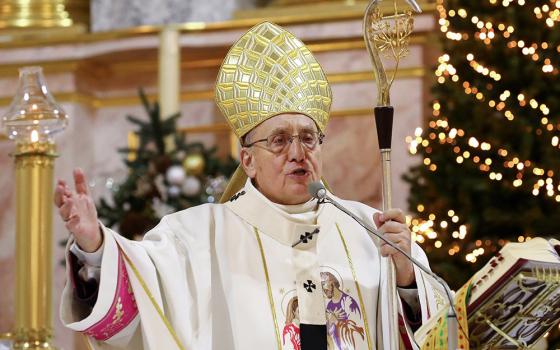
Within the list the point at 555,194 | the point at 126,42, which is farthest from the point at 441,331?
the point at 126,42

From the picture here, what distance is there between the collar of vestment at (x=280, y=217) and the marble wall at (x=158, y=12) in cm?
389

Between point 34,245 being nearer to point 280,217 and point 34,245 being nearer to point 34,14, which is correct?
point 280,217

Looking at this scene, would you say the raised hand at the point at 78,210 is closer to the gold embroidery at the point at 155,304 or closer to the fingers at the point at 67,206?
the fingers at the point at 67,206

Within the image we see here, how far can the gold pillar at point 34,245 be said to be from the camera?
16.5 ft

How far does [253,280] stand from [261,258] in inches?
3.8

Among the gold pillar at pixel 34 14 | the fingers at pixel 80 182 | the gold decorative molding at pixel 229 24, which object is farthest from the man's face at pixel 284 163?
the gold pillar at pixel 34 14

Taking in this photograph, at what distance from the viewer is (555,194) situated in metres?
6.75

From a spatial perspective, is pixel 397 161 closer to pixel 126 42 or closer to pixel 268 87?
pixel 126 42

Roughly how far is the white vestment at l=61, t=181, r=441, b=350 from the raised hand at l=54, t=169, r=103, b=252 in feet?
0.63

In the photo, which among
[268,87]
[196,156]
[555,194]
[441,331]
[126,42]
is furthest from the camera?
[126,42]

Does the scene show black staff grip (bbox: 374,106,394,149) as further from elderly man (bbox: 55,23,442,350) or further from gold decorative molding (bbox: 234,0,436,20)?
gold decorative molding (bbox: 234,0,436,20)

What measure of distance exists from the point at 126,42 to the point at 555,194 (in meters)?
3.13

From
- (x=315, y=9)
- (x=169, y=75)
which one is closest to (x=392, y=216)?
(x=169, y=75)

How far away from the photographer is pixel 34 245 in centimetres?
509
